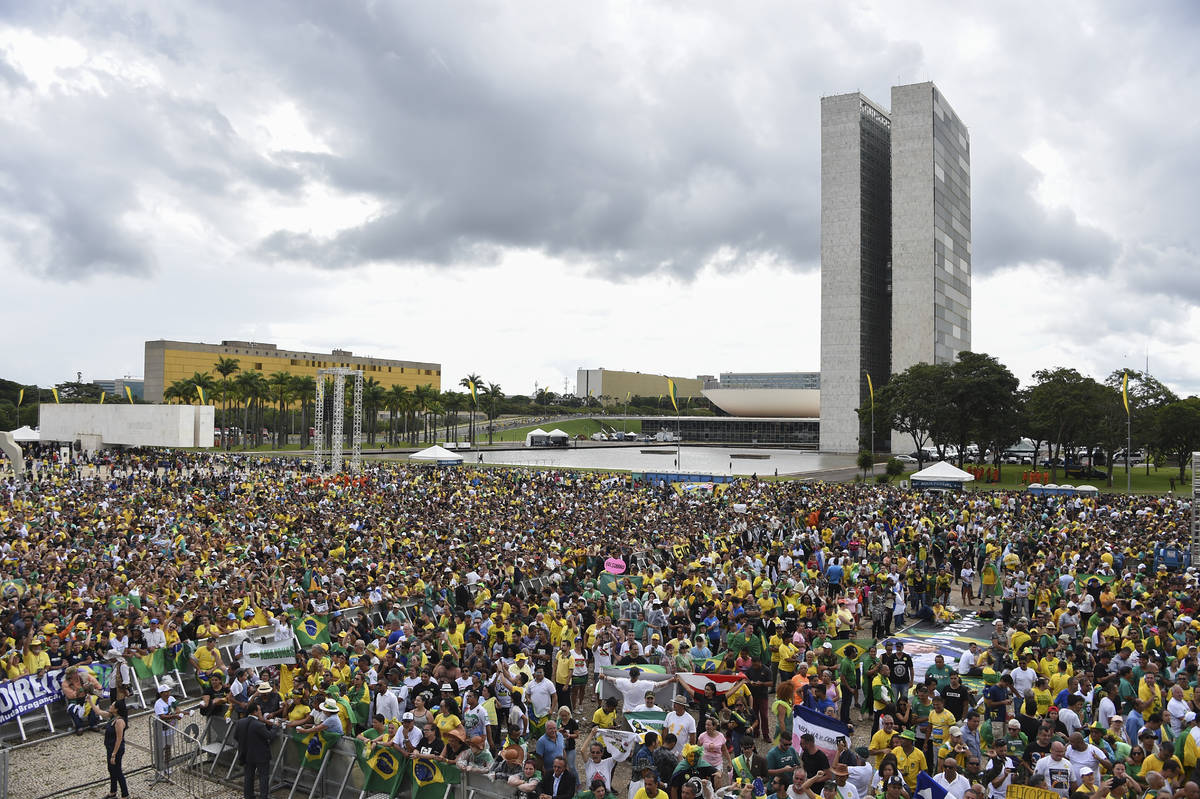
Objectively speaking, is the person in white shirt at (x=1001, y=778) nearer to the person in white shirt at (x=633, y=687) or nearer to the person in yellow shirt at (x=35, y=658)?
the person in white shirt at (x=633, y=687)

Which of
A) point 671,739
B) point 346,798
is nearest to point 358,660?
point 346,798

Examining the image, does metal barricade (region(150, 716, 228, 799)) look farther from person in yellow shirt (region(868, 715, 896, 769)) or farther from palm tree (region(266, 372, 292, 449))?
palm tree (region(266, 372, 292, 449))

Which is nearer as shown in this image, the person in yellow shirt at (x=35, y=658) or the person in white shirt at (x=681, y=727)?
the person in white shirt at (x=681, y=727)

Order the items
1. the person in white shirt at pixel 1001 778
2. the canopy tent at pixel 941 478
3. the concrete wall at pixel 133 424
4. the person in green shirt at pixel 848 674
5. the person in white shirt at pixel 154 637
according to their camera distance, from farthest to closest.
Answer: the concrete wall at pixel 133 424 → the canopy tent at pixel 941 478 → the person in white shirt at pixel 154 637 → the person in green shirt at pixel 848 674 → the person in white shirt at pixel 1001 778

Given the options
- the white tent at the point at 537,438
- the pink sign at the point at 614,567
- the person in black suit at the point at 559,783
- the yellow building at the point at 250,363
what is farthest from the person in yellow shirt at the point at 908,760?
the yellow building at the point at 250,363

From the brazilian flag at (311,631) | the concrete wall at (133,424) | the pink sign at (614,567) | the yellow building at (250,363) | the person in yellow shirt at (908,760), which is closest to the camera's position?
the person in yellow shirt at (908,760)

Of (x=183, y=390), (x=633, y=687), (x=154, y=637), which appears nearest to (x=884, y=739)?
(x=633, y=687)

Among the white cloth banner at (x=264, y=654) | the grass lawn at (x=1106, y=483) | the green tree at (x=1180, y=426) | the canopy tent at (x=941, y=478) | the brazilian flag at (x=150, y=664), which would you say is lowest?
the brazilian flag at (x=150, y=664)
